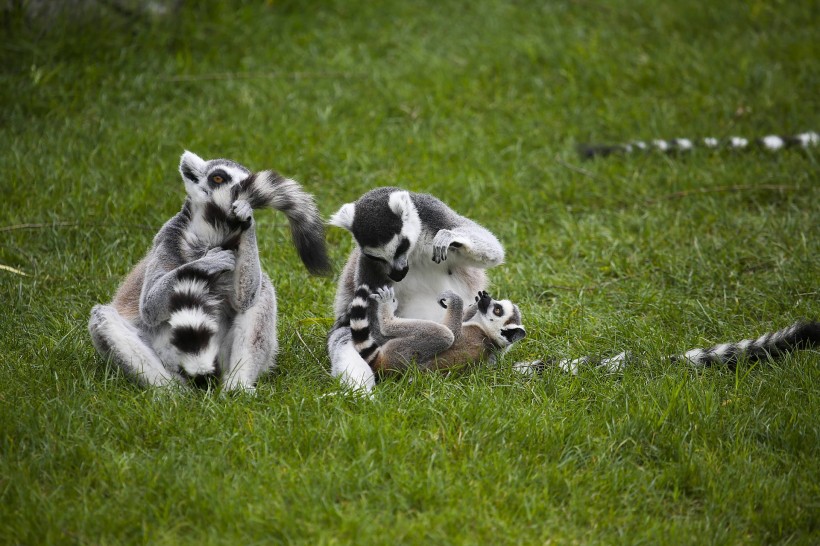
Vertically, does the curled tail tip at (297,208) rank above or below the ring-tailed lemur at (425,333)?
above

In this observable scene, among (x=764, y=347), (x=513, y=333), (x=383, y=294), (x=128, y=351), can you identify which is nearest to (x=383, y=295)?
(x=383, y=294)

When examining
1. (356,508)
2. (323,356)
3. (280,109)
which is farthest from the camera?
(280,109)

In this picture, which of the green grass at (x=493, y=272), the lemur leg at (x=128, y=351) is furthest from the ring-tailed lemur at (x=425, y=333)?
the lemur leg at (x=128, y=351)

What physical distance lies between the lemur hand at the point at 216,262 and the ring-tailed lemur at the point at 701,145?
440 centimetres

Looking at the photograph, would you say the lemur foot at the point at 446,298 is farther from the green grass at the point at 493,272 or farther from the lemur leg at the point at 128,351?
the lemur leg at the point at 128,351

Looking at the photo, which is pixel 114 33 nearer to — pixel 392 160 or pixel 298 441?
pixel 392 160

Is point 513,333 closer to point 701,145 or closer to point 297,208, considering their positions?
point 297,208

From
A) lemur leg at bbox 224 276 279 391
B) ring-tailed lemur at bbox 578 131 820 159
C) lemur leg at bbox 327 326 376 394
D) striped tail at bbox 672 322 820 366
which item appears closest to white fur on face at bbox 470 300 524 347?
lemur leg at bbox 327 326 376 394

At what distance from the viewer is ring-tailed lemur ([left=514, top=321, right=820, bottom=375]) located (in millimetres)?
4477

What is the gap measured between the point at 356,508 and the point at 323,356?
1534 millimetres

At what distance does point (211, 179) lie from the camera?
4355 millimetres

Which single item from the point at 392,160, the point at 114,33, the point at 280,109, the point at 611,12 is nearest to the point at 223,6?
the point at 114,33

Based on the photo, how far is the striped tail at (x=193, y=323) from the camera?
4035mm

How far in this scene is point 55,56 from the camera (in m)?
8.26
